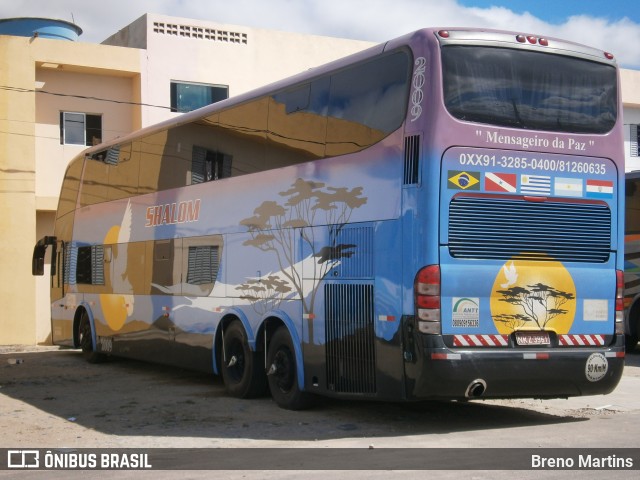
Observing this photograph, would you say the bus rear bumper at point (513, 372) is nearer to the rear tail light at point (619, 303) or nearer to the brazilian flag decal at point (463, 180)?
the rear tail light at point (619, 303)

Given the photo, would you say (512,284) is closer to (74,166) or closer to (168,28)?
(74,166)

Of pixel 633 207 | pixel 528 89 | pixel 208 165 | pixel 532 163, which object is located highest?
pixel 528 89

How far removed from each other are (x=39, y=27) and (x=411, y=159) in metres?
20.6

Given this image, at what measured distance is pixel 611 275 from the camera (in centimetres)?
1091

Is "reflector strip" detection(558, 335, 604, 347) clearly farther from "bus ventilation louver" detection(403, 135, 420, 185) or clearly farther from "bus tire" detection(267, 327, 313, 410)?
"bus tire" detection(267, 327, 313, 410)

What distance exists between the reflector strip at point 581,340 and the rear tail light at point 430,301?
4.97ft

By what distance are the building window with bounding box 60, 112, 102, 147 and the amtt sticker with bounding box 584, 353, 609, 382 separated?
18.8 meters

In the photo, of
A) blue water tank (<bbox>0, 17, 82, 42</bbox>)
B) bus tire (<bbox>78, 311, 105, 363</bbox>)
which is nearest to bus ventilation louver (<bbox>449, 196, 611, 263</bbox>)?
bus tire (<bbox>78, 311, 105, 363</bbox>)

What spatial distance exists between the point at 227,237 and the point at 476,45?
492 centimetres

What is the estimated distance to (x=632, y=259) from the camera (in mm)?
20562

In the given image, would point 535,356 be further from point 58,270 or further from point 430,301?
point 58,270

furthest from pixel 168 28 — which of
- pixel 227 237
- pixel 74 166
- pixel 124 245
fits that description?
pixel 227 237

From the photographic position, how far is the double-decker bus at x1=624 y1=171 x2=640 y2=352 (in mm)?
20578

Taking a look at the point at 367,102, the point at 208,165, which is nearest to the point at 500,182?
the point at 367,102
